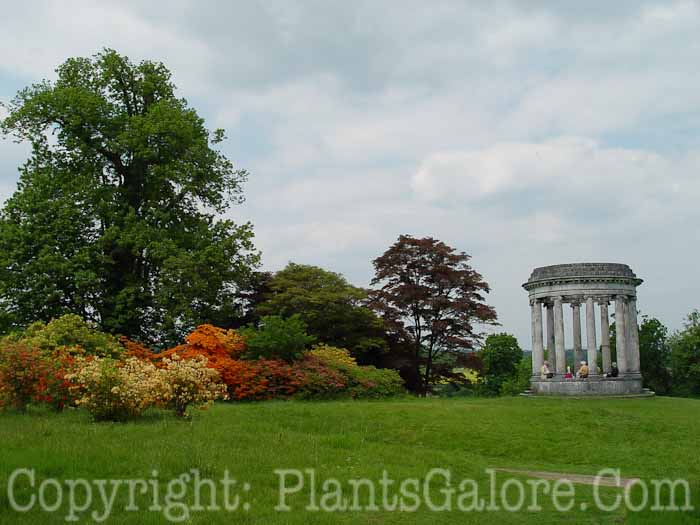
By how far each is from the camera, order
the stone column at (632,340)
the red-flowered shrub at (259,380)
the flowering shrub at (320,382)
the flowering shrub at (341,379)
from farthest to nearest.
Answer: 1. the stone column at (632,340)
2. the flowering shrub at (341,379)
3. the flowering shrub at (320,382)
4. the red-flowered shrub at (259,380)

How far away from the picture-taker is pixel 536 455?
15.6m

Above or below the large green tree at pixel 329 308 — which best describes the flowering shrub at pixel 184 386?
below

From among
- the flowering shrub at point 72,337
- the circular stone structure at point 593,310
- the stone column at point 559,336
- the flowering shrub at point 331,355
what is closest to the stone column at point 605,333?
the circular stone structure at point 593,310

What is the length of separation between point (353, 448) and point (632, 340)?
75.7 ft

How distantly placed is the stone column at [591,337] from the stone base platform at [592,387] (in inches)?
31.6

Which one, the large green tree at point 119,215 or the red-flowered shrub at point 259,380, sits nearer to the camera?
the red-flowered shrub at point 259,380

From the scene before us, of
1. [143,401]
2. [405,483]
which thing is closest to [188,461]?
[405,483]

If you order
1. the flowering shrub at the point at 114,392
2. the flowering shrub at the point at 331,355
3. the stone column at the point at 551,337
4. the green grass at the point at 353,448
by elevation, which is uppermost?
the stone column at the point at 551,337

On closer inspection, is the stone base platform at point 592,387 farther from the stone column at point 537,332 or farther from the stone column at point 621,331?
the stone column at point 537,332

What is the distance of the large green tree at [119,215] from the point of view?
29.5m

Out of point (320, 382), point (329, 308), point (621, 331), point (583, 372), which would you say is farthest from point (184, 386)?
point (621, 331)

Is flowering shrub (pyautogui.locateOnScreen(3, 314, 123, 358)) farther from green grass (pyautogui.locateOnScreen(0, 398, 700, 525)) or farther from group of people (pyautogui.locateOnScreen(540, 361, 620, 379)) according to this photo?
group of people (pyautogui.locateOnScreen(540, 361, 620, 379))

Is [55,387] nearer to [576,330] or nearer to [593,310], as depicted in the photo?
[593,310]

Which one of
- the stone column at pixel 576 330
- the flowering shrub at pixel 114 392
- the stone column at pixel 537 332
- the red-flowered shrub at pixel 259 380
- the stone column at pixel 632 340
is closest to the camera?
the flowering shrub at pixel 114 392
